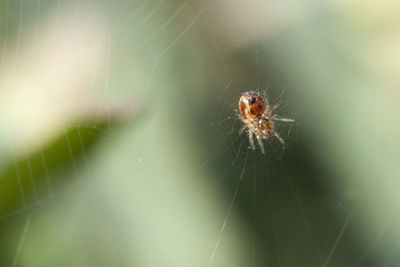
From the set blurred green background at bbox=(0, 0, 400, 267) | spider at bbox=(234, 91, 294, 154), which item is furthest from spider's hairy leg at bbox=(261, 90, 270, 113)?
blurred green background at bbox=(0, 0, 400, 267)

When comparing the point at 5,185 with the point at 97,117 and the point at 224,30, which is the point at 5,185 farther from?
the point at 224,30

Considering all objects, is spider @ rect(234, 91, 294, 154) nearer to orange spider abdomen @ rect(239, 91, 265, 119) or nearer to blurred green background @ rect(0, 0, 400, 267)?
orange spider abdomen @ rect(239, 91, 265, 119)

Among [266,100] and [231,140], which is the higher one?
[266,100]

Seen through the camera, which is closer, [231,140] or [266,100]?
[231,140]

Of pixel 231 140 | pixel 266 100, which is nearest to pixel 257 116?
pixel 266 100

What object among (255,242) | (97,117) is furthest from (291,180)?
(97,117)

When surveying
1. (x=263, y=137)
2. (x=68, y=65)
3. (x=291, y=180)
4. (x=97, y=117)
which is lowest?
(x=291, y=180)

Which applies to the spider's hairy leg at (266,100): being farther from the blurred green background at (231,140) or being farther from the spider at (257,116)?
the blurred green background at (231,140)

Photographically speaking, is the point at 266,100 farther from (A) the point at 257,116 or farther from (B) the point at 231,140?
(B) the point at 231,140
